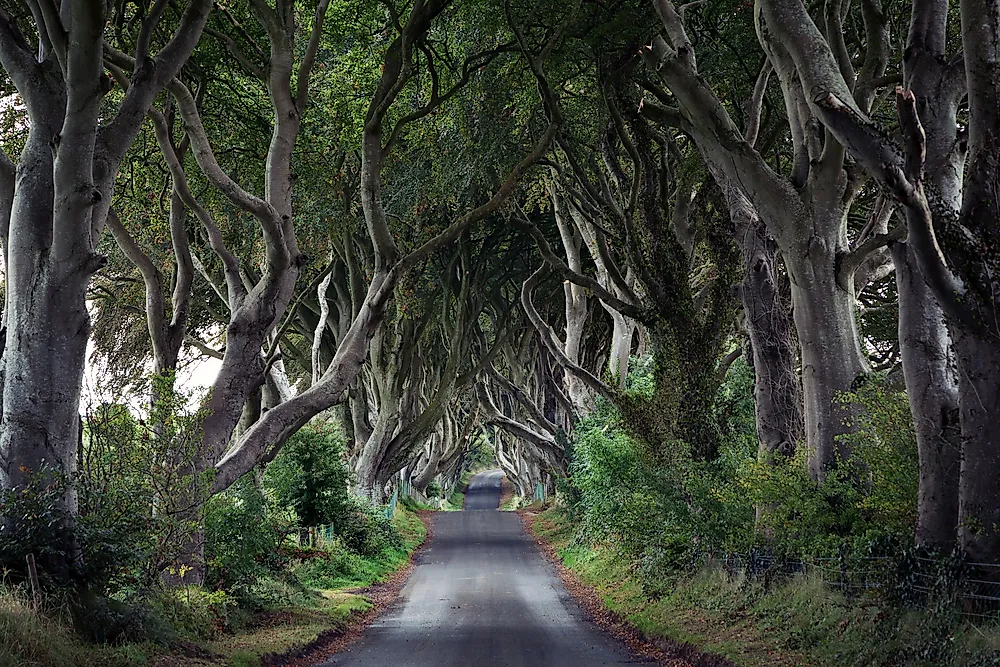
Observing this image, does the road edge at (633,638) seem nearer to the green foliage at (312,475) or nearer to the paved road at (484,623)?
the paved road at (484,623)

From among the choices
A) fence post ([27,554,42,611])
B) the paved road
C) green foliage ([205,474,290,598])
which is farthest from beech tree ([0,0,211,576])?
the paved road

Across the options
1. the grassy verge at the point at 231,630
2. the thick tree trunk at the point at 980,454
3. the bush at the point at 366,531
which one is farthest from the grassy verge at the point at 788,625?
the bush at the point at 366,531

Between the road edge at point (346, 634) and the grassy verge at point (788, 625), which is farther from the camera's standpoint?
the road edge at point (346, 634)

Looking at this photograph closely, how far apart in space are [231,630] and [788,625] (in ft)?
23.1

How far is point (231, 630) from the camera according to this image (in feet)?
41.8

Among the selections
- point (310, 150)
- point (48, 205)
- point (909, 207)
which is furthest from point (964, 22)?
point (310, 150)

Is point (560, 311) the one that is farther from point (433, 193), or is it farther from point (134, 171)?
point (134, 171)

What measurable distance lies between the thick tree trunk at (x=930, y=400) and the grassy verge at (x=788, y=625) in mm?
1021

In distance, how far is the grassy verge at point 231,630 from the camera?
7836 millimetres

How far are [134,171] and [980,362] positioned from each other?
14544 millimetres

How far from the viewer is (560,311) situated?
117ft

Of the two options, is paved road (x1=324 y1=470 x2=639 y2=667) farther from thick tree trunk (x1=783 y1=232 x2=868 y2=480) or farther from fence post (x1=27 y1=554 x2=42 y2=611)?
fence post (x1=27 y1=554 x2=42 y2=611)

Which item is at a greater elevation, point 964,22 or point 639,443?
point 964,22

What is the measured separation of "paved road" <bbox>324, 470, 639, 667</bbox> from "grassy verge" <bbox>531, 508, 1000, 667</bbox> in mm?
1019
